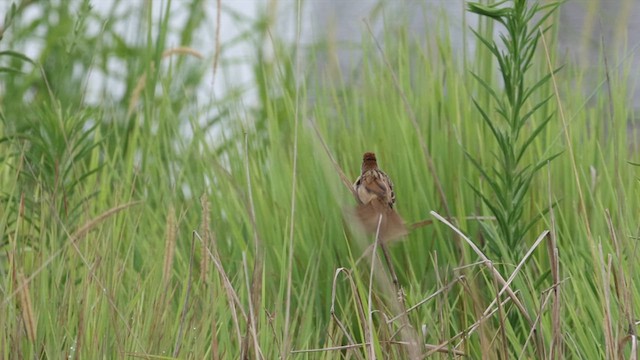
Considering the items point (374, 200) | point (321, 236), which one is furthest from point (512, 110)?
point (321, 236)

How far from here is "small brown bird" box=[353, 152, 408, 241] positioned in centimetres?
145

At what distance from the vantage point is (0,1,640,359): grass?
68.7 inches

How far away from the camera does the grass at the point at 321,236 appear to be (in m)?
1.75

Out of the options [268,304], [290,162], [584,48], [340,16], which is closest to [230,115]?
[290,162]

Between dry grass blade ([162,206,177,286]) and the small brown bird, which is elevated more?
the small brown bird

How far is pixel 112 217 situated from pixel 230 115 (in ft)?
2.57

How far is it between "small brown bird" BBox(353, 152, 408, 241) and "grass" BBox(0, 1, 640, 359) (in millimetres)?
115

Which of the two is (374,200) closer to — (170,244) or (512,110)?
(170,244)

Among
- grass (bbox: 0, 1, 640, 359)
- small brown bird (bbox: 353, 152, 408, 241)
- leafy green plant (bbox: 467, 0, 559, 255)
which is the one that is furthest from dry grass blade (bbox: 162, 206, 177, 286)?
leafy green plant (bbox: 467, 0, 559, 255)

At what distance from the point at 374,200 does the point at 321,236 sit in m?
1.03

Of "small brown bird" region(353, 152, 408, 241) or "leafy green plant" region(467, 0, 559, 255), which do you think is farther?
"leafy green plant" region(467, 0, 559, 255)

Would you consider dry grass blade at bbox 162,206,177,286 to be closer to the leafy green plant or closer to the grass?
the grass

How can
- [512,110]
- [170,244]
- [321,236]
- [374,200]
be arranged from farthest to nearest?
[321,236]
[512,110]
[170,244]
[374,200]

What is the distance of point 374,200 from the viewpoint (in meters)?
1.45
